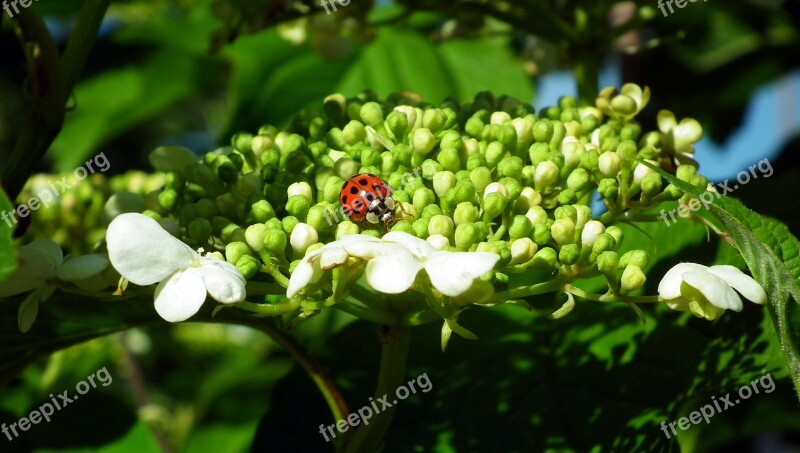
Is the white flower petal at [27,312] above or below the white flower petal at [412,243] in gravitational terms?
below

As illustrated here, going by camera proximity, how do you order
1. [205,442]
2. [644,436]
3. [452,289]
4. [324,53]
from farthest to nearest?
[205,442] → [324,53] → [644,436] → [452,289]

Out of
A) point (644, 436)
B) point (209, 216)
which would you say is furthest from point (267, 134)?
point (644, 436)

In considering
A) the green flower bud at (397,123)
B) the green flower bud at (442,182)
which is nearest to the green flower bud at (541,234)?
the green flower bud at (442,182)

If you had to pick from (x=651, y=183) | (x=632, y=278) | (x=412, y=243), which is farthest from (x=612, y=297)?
(x=412, y=243)

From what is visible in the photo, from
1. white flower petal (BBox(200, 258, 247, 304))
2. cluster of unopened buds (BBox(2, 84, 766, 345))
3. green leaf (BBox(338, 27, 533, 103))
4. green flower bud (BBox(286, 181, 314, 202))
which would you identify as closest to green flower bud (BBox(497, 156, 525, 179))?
cluster of unopened buds (BBox(2, 84, 766, 345))

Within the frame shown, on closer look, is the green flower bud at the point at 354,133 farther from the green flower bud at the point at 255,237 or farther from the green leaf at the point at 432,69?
the green leaf at the point at 432,69

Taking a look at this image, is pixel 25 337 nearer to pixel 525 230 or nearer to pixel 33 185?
pixel 525 230
